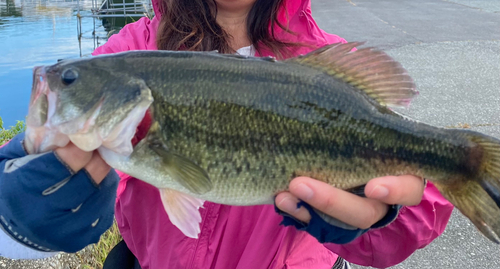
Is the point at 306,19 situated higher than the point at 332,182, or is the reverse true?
the point at 306,19

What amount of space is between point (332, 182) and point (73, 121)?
3.16 feet

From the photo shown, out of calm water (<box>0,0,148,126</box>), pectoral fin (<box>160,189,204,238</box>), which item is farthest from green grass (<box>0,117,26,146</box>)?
pectoral fin (<box>160,189,204,238</box>)

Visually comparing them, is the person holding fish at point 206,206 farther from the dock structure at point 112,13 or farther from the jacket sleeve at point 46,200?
the dock structure at point 112,13

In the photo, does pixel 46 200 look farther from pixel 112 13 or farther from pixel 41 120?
pixel 112 13

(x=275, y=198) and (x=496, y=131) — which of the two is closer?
(x=275, y=198)

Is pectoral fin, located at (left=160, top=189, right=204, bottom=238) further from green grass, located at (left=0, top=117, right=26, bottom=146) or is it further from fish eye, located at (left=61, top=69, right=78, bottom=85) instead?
green grass, located at (left=0, top=117, right=26, bottom=146)

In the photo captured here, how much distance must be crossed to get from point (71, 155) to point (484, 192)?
152 centimetres

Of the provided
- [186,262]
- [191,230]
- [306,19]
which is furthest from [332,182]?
[306,19]

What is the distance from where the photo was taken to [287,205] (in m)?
1.40

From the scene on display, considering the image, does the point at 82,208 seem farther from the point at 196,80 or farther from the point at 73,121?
the point at 196,80

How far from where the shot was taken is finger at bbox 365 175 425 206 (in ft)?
4.43

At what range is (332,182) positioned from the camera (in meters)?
1.43

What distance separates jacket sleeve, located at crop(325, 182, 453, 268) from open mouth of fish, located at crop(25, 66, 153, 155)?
1.18 metres

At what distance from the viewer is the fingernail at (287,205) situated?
1.39 metres
